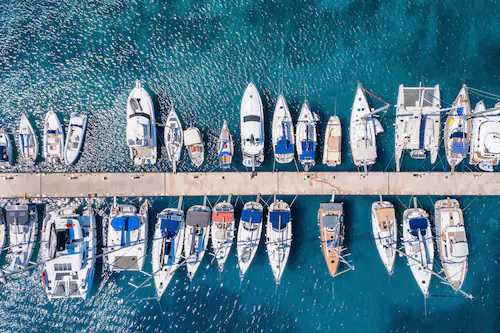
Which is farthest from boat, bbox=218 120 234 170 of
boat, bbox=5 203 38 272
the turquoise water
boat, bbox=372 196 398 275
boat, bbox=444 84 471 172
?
boat, bbox=444 84 471 172

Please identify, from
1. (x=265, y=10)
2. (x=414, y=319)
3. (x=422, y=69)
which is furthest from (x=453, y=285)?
(x=265, y=10)

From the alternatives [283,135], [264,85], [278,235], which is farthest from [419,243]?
[264,85]

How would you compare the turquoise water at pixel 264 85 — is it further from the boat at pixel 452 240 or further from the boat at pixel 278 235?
the boat at pixel 452 240

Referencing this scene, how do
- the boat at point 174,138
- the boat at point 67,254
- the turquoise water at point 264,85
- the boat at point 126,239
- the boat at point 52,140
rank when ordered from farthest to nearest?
the turquoise water at point 264,85
the boat at point 174,138
the boat at point 52,140
the boat at point 126,239
the boat at point 67,254

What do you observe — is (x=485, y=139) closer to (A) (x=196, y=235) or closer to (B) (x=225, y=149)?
(B) (x=225, y=149)

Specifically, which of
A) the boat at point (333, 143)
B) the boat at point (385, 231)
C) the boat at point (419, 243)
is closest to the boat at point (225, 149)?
the boat at point (333, 143)

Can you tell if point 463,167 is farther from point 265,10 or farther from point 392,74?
point 265,10
